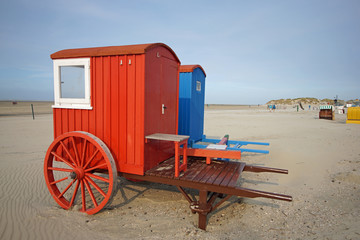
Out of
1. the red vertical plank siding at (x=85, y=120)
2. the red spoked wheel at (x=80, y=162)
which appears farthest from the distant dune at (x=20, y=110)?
the red vertical plank siding at (x=85, y=120)

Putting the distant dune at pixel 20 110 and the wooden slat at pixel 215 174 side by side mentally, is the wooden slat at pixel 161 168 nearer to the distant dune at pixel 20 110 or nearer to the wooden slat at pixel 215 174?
the wooden slat at pixel 215 174

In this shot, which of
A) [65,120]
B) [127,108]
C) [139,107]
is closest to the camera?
[139,107]

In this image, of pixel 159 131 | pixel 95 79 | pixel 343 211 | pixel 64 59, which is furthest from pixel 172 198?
A: pixel 64 59

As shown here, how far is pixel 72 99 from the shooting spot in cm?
494

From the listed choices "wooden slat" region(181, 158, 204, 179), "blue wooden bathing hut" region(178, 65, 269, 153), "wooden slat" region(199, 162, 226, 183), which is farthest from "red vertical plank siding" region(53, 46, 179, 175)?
"blue wooden bathing hut" region(178, 65, 269, 153)

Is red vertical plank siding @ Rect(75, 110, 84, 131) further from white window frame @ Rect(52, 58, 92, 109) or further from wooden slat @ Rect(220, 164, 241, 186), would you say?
wooden slat @ Rect(220, 164, 241, 186)

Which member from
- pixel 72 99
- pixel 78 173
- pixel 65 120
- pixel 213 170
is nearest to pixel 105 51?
pixel 72 99

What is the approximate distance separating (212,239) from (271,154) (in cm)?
703

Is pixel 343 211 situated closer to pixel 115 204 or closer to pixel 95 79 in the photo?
pixel 115 204

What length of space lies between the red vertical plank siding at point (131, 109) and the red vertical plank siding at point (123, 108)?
7 centimetres

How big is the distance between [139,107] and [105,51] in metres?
1.34

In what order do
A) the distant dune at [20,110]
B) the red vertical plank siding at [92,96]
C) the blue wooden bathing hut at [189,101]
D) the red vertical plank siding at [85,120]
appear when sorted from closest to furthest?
the red vertical plank siding at [92,96], the red vertical plank siding at [85,120], the blue wooden bathing hut at [189,101], the distant dune at [20,110]

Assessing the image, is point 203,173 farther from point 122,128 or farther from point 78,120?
point 78,120

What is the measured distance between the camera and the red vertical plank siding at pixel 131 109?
4328 millimetres
